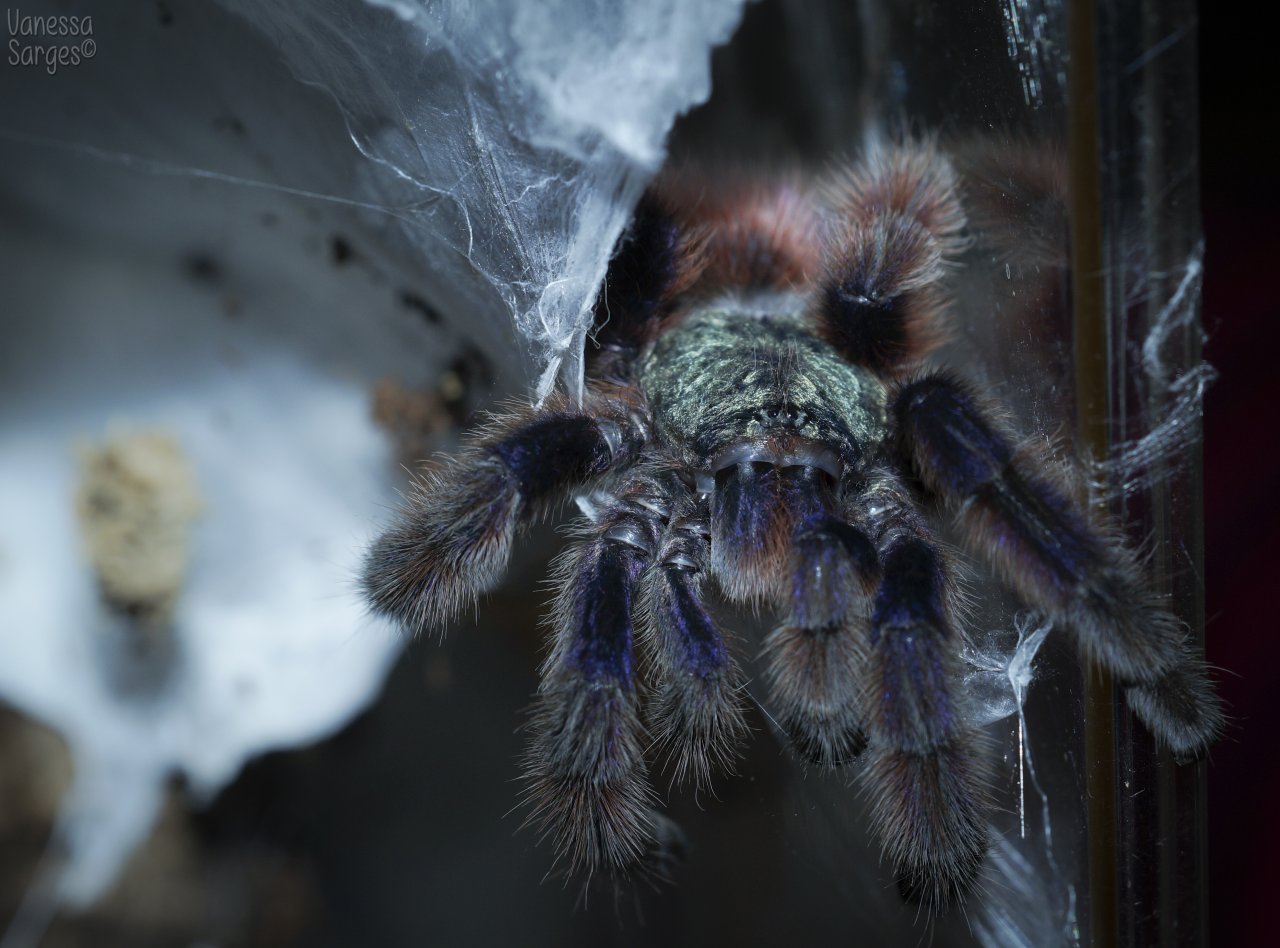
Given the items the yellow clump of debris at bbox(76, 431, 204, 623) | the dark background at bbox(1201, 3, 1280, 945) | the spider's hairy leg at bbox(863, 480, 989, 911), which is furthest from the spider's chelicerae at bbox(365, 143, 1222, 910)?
the yellow clump of debris at bbox(76, 431, 204, 623)

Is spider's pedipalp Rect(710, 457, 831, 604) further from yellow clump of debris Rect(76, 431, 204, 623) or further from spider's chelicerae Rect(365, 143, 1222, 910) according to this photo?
yellow clump of debris Rect(76, 431, 204, 623)

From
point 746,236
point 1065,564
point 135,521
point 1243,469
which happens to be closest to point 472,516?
point 1065,564

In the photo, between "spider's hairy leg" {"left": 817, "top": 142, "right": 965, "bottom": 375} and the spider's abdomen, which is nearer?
the spider's abdomen

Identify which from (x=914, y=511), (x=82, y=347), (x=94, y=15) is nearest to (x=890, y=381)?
(x=914, y=511)

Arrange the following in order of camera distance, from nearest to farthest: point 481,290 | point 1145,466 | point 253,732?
point 1145,466 < point 481,290 < point 253,732

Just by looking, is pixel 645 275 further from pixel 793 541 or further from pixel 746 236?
pixel 793 541

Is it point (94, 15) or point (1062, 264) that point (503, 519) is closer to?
point (1062, 264)
